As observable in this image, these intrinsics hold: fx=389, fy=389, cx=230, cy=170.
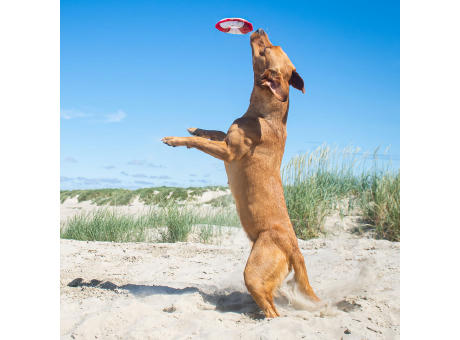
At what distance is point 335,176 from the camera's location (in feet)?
31.0

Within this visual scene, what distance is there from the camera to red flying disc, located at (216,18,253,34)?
3811 millimetres

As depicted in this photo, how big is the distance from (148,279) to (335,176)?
6026 millimetres

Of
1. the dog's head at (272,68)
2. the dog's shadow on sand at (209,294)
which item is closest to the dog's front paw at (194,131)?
the dog's head at (272,68)

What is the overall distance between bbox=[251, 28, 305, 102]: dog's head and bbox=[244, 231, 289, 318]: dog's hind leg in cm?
132

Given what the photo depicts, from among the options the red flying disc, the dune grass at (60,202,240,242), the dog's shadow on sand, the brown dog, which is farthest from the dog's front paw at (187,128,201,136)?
the dune grass at (60,202,240,242)

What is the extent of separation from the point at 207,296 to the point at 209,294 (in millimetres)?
92

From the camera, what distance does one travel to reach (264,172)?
3.51m

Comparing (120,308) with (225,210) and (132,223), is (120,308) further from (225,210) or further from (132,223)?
(225,210)

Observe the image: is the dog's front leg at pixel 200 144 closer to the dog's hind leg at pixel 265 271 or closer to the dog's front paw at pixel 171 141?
the dog's front paw at pixel 171 141

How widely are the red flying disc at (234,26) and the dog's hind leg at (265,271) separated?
204 cm

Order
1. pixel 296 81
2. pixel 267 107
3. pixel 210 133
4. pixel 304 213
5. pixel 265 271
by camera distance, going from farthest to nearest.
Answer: pixel 304 213 < pixel 210 133 < pixel 296 81 < pixel 267 107 < pixel 265 271

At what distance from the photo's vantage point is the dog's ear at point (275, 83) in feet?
11.5

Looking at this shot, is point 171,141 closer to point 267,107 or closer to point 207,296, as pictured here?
point 267,107

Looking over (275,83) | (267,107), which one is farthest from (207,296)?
(275,83)
